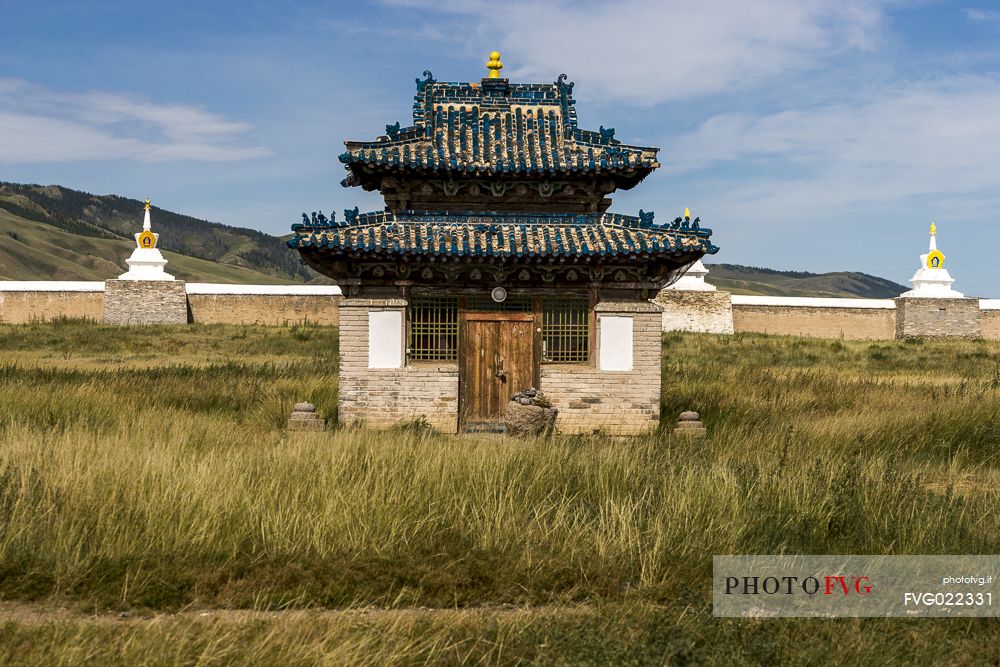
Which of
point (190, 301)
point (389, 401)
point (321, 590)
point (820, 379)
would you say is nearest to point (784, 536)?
point (321, 590)

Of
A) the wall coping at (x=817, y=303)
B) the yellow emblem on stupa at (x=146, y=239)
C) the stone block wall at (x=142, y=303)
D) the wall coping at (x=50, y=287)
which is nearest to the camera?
the stone block wall at (x=142, y=303)

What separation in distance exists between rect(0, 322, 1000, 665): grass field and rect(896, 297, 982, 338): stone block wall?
35.0 m

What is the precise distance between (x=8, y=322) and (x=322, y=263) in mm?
36180

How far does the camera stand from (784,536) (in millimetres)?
7758

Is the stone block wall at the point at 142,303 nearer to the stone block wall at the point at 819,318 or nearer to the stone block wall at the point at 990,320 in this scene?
the stone block wall at the point at 819,318

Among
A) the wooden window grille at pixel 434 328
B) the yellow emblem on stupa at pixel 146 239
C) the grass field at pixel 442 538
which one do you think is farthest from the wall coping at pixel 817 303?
the wooden window grille at pixel 434 328

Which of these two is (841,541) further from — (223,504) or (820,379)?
(820,379)

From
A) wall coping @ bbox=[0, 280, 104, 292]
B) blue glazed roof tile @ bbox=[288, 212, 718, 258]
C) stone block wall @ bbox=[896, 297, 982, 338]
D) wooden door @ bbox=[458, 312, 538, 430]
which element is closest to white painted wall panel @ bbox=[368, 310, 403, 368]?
wooden door @ bbox=[458, 312, 538, 430]

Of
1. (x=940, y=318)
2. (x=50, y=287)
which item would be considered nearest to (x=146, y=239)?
(x=50, y=287)

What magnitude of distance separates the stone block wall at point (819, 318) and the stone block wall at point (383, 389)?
114 ft

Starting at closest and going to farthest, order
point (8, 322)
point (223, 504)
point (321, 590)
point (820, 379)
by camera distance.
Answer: point (321, 590) → point (223, 504) → point (820, 379) → point (8, 322)

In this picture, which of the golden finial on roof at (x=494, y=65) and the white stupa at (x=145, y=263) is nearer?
the golden finial on roof at (x=494, y=65)

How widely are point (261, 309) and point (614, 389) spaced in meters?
33.3

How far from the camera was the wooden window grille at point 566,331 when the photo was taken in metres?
14.3
